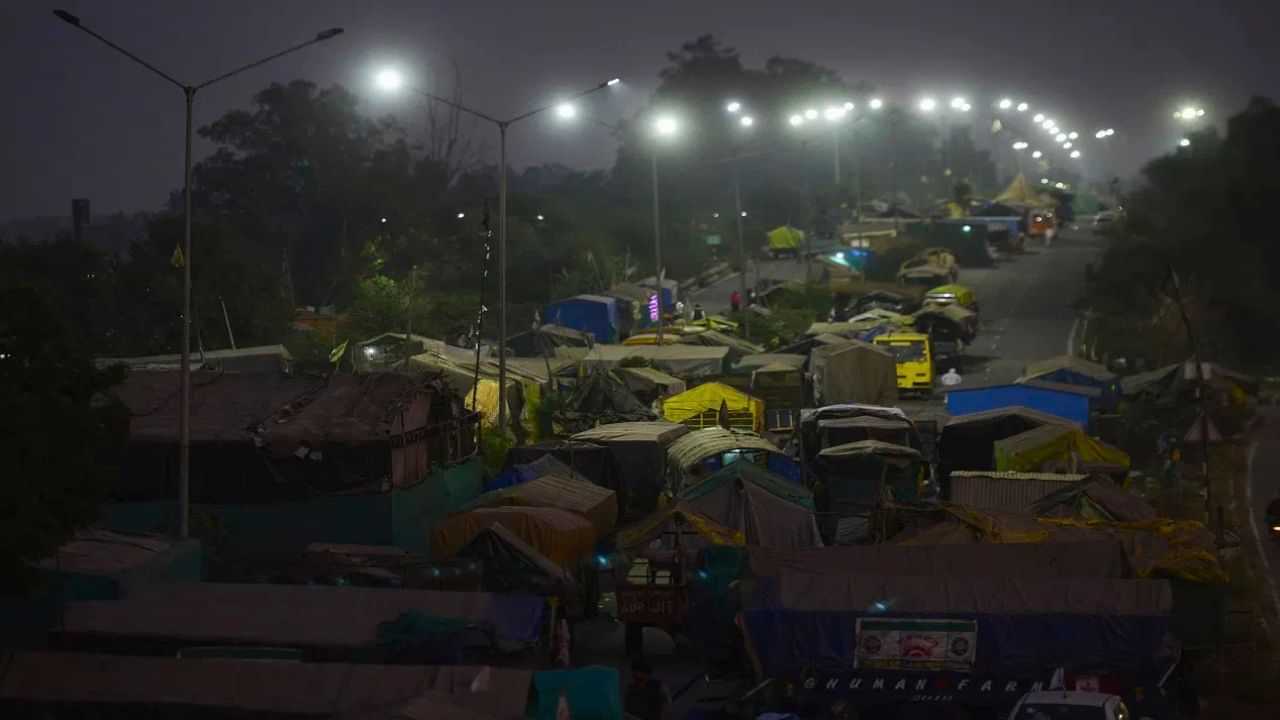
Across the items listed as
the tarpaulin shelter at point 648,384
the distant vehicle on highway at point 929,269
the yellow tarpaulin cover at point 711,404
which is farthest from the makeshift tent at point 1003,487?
the distant vehicle on highway at point 929,269

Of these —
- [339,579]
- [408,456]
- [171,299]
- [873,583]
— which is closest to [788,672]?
[873,583]

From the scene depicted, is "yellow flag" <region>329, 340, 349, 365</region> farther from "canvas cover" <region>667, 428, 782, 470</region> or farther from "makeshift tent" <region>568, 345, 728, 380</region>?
"canvas cover" <region>667, 428, 782, 470</region>

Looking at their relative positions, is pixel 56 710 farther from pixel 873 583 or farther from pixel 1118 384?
pixel 1118 384

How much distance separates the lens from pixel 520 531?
70.6ft

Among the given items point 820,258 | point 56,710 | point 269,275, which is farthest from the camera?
point 820,258

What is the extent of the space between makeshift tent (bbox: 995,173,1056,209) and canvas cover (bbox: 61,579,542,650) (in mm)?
75876

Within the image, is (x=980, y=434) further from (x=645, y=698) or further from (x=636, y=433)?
(x=645, y=698)

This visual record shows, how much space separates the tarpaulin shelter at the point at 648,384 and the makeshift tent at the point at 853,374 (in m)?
4.45

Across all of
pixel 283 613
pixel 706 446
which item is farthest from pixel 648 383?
pixel 283 613

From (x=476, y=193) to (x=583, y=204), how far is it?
835 centimetres

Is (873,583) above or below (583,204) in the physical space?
below

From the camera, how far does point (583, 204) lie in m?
94.2

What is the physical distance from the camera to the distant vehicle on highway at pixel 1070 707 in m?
14.5

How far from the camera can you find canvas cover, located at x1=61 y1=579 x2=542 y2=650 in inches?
679
